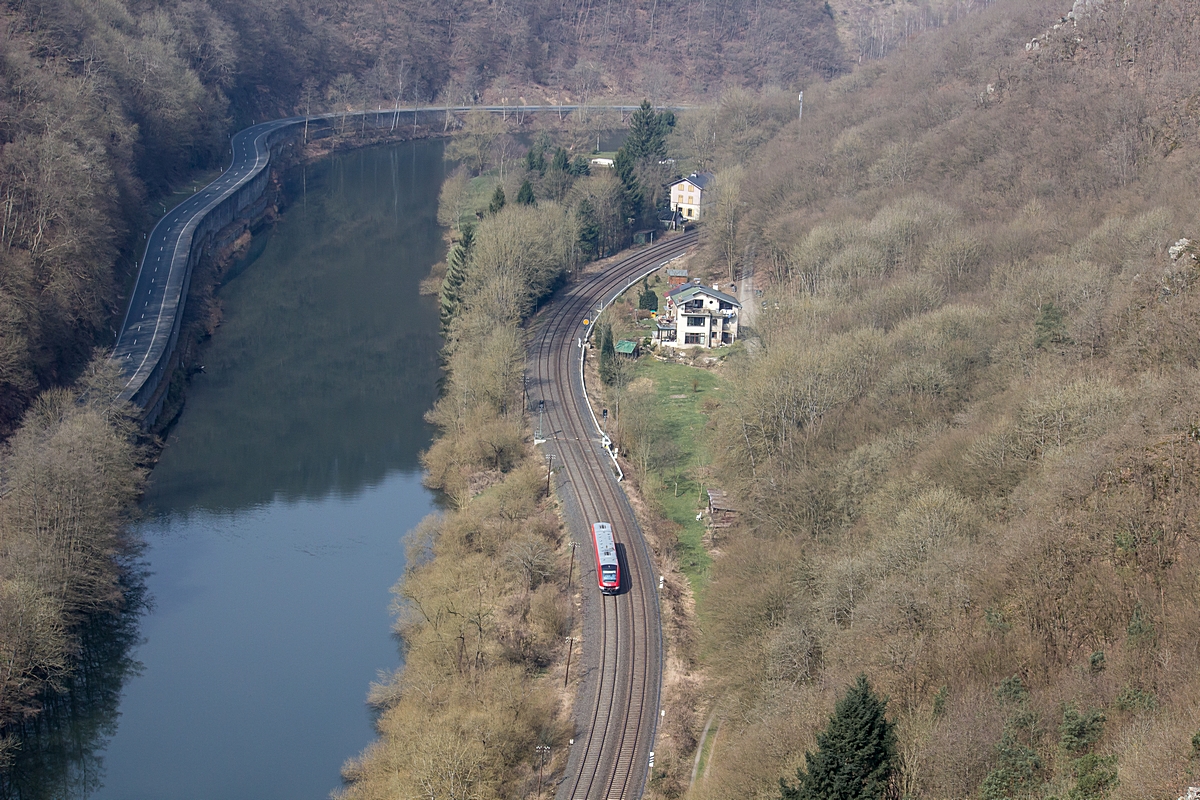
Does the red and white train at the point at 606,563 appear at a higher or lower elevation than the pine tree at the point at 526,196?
lower

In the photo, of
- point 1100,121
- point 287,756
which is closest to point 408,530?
point 287,756

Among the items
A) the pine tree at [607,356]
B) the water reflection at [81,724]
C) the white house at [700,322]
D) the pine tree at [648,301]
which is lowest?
the water reflection at [81,724]

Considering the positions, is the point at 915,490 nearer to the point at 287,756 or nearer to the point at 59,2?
the point at 287,756

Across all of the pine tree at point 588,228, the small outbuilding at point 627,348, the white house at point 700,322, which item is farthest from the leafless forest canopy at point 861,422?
the small outbuilding at point 627,348

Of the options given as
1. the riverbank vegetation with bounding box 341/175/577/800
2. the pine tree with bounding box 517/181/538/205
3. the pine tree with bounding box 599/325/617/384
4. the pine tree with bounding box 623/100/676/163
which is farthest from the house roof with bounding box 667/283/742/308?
the pine tree with bounding box 623/100/676/163

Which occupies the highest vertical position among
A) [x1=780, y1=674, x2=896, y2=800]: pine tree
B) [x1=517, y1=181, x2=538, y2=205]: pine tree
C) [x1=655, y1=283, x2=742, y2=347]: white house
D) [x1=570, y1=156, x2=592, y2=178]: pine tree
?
[x1=570, y1=156, x2=592, y2=178]: pine tree

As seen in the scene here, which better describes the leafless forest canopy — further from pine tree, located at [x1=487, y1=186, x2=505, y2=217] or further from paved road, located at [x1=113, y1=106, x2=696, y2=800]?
paved road, located at [x1=113, y1=106, x2=696, y2=800]

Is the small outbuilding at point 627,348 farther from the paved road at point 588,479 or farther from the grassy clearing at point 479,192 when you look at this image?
the grassy clearing at point 479,192
